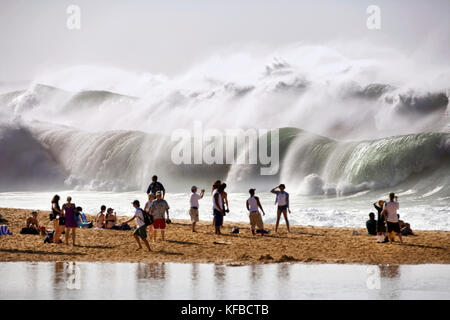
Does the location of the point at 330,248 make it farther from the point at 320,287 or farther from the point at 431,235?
the point at 320,287

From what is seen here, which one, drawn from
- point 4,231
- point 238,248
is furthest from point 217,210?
point 4,231

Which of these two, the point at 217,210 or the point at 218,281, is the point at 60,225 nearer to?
the point at 217,210

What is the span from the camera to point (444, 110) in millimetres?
42688

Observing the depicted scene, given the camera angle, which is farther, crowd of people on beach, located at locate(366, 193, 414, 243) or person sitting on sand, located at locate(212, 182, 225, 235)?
person sitting on sand, located at locate(212, 182, 225, 235)

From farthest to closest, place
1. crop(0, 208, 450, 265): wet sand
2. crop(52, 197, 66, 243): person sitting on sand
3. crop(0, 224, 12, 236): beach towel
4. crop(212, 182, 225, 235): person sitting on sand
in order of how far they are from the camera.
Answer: crop(212, 182, 225, 235): person sitting on sand → crop(0, 224, 12, 236): beach towel → crop(52, 197, 66, 243): person sitting on sand → crop(0, 208, 450, 265): wet sand

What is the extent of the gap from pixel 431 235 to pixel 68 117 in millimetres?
54553

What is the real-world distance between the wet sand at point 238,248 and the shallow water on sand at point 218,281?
31.1 inches

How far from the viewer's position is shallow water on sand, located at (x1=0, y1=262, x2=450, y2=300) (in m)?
9.95

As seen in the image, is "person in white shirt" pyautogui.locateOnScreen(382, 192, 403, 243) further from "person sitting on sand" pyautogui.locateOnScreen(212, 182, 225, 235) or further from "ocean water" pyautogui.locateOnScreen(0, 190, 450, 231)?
"ocean water" pyautogui.locateOnScreen(0, 190, 450, 231)

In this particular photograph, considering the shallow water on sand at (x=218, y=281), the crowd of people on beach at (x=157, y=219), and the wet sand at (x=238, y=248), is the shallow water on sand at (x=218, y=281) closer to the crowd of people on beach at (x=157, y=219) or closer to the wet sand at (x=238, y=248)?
the wet sand at (x=238, y=248)

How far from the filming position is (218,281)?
11234 mm

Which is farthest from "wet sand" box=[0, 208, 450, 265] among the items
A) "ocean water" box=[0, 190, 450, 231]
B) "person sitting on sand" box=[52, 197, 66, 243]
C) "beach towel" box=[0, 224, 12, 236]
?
"ocean water" box=[0, 190, 450, 231]

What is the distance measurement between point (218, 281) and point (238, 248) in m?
4.35

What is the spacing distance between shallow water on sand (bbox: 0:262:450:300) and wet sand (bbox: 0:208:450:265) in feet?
2.59
